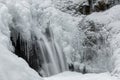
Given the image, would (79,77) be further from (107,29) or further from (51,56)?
(107,29)

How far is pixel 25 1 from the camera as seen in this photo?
809 centimetres

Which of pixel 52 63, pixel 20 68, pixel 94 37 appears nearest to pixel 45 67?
pixel 52 63

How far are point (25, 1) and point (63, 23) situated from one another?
1.37 metres

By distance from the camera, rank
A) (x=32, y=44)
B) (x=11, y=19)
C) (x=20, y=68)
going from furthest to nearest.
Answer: (x=32, y=44)
(x=11, y=19)
(x=20, y=68)

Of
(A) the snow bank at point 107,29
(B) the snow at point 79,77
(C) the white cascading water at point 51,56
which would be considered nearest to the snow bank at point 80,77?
(B) the snow at point 79,77

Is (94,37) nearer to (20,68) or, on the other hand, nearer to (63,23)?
(63,23)

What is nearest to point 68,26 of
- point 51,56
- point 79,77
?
point 51,56

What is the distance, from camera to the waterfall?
776 cm

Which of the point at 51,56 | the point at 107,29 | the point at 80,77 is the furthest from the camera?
the point at 107,29

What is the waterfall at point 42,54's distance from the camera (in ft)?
25.5

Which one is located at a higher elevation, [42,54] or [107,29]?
[107,29]

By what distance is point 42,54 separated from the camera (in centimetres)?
790

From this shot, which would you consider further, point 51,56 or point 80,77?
point 51,56

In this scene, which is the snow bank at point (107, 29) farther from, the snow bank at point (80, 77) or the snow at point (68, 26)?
the snow bank at point (80, 77)
